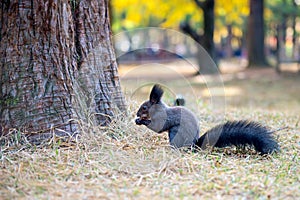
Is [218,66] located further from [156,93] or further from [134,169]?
[134,169]

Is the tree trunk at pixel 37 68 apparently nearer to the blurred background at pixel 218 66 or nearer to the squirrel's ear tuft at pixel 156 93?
the squirrel's ear tuft at pixel 156 93

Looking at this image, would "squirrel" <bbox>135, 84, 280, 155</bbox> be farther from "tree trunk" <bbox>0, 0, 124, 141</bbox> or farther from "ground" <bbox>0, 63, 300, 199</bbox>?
"tree trunk" <bbox>0, 0, 124, 141</bbox>

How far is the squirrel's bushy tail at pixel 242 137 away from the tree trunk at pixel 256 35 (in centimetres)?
1522

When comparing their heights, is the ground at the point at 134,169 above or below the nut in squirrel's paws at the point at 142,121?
below

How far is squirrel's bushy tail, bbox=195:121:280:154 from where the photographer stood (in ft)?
14.3

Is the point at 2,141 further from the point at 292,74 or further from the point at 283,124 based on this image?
the point at 292,74

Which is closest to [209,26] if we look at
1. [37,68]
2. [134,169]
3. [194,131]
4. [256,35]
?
[256,35]

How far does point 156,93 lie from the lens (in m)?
4.43

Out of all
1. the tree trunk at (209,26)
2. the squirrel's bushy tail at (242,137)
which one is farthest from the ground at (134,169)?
the tree trunk at (209,26)

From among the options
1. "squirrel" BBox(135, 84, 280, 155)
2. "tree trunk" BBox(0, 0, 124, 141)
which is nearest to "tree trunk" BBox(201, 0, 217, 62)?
"squirrel" BBox(135, 84, 280, 155)

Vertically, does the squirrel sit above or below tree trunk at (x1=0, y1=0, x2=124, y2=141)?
below

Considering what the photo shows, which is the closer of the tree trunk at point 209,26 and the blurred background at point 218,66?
the blurred background at point 218,66

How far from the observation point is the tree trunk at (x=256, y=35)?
19.1 metres

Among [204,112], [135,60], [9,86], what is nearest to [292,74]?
[135,60]
